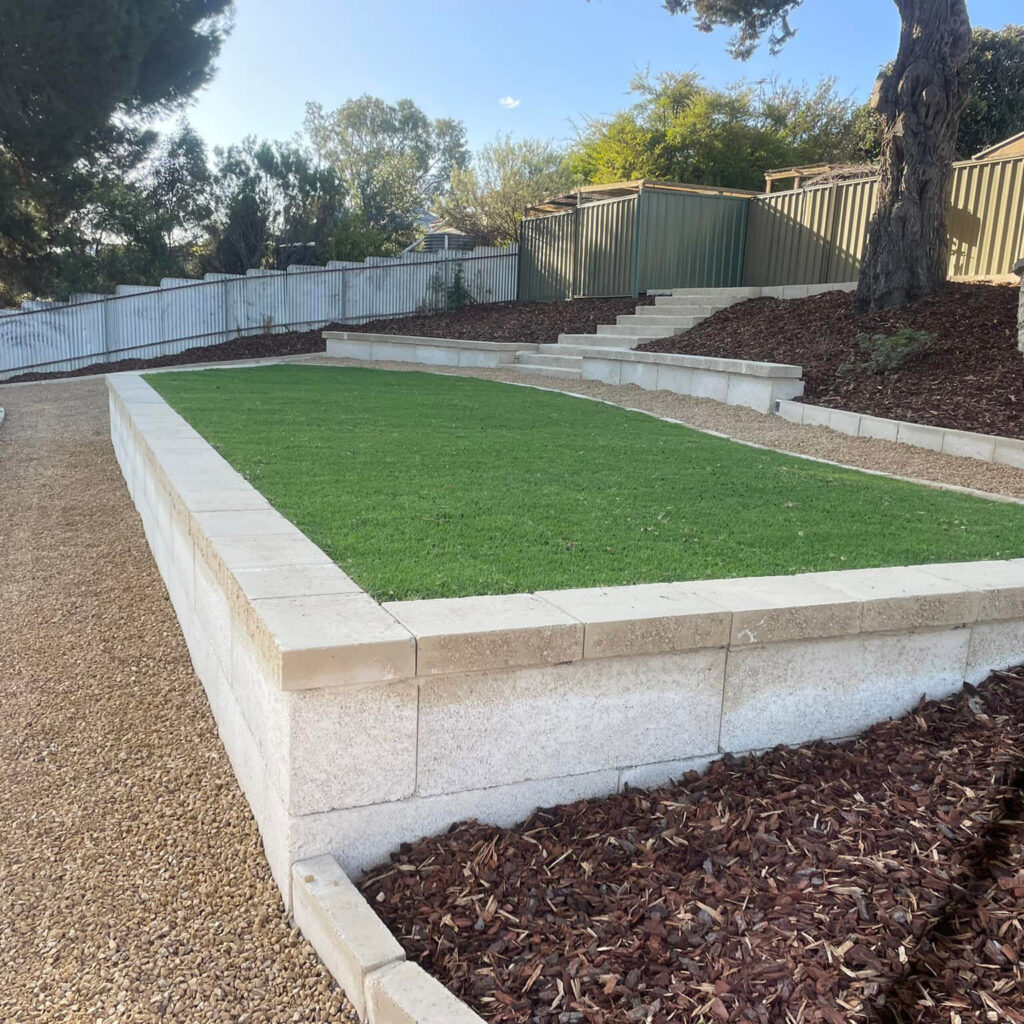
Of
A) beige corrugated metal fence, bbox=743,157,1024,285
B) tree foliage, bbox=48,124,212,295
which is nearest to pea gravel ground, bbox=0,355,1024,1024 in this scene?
beige corrugated metal fence, bbox=743,157,1024,285

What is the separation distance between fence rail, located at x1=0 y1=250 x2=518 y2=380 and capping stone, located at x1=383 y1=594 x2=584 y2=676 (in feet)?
56.6

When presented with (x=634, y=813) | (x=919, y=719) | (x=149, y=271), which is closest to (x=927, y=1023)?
(x=634, y=813)

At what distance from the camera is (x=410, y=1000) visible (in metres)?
1.96

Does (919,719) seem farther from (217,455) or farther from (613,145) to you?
(613,145)

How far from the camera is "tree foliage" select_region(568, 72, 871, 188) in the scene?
25.8m

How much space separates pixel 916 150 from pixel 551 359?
5406 mm

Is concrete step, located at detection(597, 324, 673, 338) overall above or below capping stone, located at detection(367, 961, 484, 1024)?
above

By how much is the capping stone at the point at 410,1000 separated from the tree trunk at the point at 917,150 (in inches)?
391

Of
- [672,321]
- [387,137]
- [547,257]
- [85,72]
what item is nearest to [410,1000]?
[672,321]

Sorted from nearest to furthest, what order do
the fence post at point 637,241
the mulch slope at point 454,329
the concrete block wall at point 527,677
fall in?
the concrete block wall at point 527,677 → the mulch slope at point 454,329 → the fence post at point 637,241

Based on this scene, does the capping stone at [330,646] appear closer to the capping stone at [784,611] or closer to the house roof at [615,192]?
the capping stone at [784,611]

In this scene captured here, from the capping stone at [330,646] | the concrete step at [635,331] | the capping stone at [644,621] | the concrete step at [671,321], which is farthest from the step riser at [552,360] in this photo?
the capping stone at [330,646]

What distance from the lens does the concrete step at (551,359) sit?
12542mm

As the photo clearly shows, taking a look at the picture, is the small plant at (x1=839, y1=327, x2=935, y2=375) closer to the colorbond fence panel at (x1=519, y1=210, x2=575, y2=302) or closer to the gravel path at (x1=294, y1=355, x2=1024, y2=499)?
the gravel path at (x1=294, y1=355, x2=1024, y2=499)
